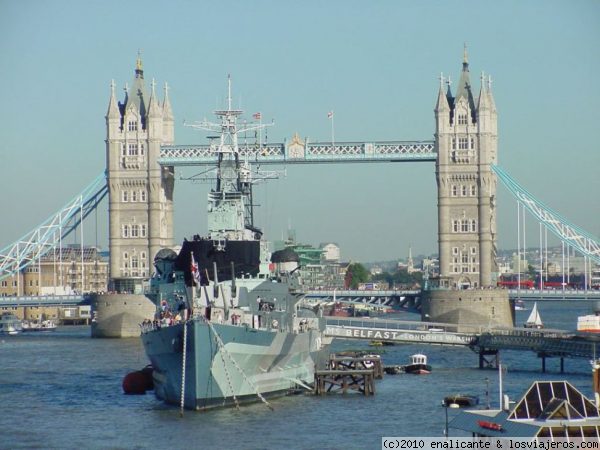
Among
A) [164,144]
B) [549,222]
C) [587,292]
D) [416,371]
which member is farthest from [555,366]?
[164,144]

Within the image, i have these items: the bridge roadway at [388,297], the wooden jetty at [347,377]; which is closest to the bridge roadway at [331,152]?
the bridge roadway at [388,297]

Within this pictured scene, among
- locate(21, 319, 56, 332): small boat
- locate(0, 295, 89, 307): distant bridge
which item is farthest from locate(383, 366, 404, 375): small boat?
locate(21, 319, 56, 332): small boat

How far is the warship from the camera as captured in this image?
53.4 metres

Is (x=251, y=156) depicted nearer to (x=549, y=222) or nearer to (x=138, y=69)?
(x=138, y=69)

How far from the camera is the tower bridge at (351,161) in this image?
128 metres

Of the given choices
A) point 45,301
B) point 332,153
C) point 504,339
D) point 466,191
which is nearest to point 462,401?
point 504,339

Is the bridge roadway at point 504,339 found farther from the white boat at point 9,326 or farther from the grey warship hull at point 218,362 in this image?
the white boat at point 9,326

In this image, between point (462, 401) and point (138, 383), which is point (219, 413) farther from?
point (138, 383)

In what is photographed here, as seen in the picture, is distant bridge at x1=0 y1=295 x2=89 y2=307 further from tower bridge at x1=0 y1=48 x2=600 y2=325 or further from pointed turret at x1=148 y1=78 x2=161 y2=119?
pointed turret at x1=148 y1=78 x2=161 y2=119

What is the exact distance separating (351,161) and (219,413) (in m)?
75.1

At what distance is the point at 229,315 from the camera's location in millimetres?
55094

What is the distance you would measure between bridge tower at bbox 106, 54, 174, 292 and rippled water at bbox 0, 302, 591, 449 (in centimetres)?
4876

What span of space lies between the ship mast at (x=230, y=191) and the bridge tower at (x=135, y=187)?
65481 millimetres

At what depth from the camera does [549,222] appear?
12962 centimetres
